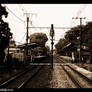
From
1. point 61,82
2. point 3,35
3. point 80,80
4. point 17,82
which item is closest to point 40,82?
point 61,82

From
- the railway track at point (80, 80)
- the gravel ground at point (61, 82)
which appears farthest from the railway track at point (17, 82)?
the railway track at point (80, 80)

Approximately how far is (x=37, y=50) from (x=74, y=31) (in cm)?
2150

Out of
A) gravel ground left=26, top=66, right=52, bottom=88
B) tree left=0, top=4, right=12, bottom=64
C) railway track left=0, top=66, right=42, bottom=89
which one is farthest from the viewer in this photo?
tree left=0, top=4, right=12, bottom=64

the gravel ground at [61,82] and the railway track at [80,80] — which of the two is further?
the railway track at [80,80]

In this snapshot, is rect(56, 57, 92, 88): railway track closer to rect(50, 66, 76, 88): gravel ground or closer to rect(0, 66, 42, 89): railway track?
rect(50, 66, 76, 88): gravel ground

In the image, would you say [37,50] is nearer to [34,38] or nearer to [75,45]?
[34,38]

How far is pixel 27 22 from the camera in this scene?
76.7 ft

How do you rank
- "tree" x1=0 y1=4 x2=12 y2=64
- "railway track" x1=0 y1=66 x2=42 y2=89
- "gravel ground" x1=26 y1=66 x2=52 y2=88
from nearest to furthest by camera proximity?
"railway track" x1=0 y1=66 x2=42 y2=89, "gravel ground" x1=26 y1=66 x2=52 y2=88, "tree" x1=0 y1=4 x2=12 y2=64

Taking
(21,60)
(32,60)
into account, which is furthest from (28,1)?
(32,60)

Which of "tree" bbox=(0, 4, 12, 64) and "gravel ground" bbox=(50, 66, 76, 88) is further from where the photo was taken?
"tree" bbox=(0, 4, 12, 64)

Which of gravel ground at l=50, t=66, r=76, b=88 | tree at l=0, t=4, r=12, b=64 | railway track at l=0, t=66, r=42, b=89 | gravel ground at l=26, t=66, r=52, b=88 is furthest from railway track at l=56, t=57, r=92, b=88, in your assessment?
tree at l=0, t=4, r=12, b=64

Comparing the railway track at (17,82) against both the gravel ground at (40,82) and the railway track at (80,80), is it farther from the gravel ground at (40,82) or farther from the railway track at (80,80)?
the railway track at (80,80)

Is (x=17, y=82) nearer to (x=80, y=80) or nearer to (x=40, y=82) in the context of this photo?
(x=40, y=82)

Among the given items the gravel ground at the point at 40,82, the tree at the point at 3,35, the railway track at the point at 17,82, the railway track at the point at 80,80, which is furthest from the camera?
the tree at the point at 3,35
